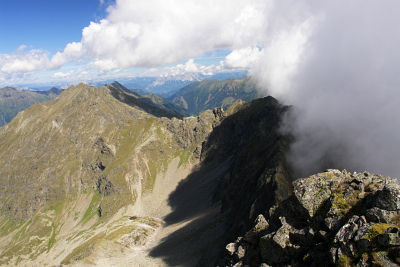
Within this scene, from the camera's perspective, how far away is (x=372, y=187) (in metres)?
28.8

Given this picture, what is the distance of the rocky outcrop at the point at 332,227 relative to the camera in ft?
70.5

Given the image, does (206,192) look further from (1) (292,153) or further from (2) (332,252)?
(2) (332,252)

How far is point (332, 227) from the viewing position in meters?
26.1

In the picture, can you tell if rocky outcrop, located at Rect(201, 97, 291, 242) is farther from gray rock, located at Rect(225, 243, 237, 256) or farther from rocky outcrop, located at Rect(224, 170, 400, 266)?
rocky outcrop, located at Rect(224, 170, 400, 266)

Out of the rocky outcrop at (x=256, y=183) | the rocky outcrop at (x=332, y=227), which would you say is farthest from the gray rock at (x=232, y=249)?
the rocky outcrop at (x=256, y=183)

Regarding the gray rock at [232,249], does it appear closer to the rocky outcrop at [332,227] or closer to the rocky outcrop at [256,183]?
the rocky outcrop at [332,227]

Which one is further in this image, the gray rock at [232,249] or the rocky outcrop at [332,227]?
the gray rock at [232,249]

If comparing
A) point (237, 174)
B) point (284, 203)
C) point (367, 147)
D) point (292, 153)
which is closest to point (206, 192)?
point (237, 174)

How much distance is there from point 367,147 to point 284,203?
3209 inches

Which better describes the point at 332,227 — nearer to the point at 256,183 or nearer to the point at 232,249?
the point at 232,249

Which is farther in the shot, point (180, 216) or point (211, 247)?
point (180, 216)

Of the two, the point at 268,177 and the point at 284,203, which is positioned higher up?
the point at 284,203

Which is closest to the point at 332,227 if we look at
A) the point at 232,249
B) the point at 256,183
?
the point at 232,249

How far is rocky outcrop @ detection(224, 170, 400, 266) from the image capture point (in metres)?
21.5
